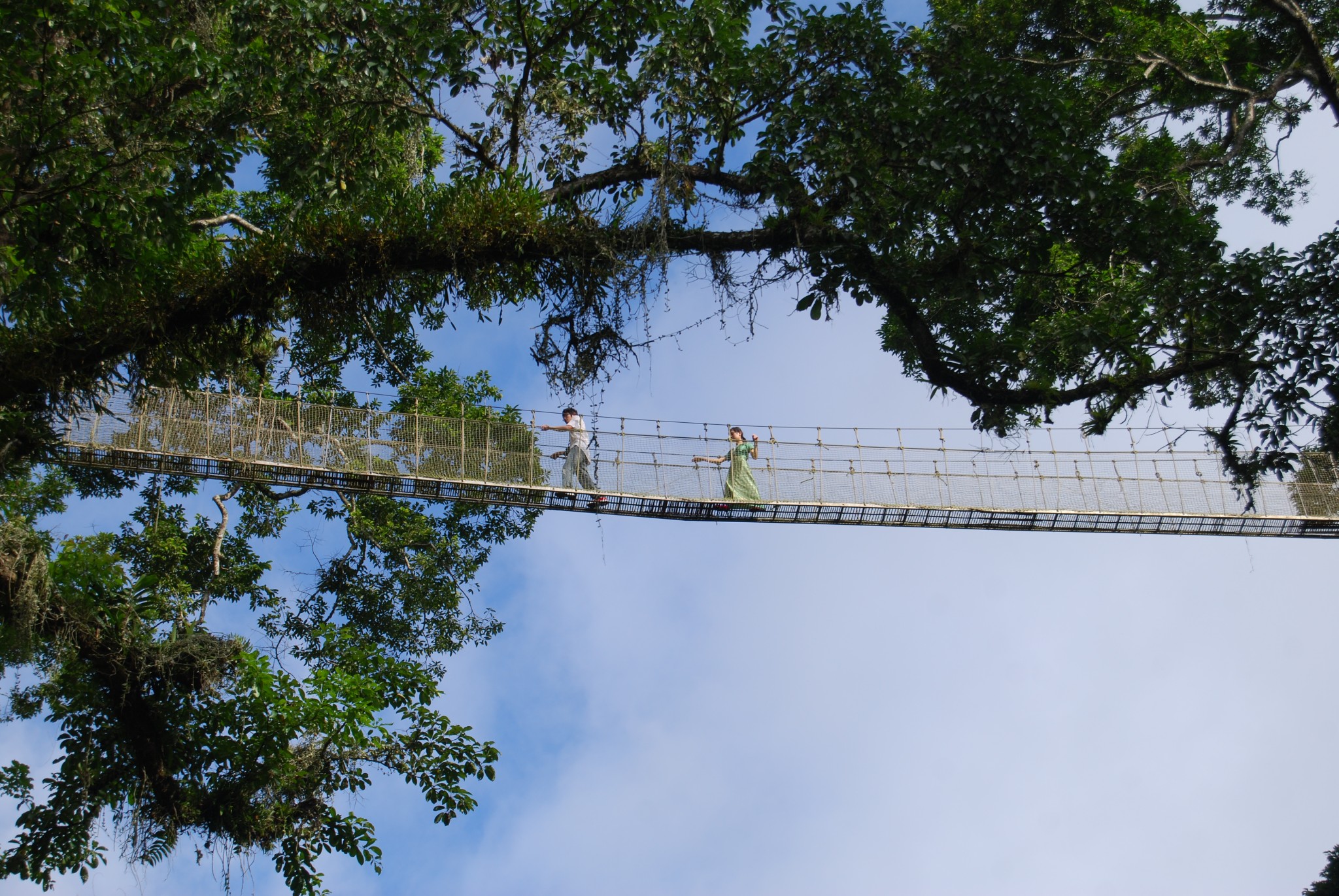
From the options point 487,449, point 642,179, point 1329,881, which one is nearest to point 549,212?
point 642,179

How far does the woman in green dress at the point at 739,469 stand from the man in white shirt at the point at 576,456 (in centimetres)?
88

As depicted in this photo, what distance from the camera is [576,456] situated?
7.45 m

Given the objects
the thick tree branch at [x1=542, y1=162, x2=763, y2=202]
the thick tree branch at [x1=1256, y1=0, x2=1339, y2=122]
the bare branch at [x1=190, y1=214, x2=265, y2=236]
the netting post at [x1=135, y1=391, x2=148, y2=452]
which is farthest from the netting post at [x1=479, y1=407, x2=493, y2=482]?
the thick tree branch at [x1=1256, y1=0, x2=1339, y2=122]

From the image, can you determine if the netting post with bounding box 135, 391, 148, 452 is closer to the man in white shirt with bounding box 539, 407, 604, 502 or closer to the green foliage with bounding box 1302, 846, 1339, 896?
the man in white shirt with bounding box 539, 407, 604, 502

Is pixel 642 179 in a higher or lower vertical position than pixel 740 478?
higher

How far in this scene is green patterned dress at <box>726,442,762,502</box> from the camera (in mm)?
7879

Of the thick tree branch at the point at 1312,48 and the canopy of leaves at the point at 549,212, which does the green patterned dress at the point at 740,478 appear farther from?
the thick tree branch at the point at 1312,48

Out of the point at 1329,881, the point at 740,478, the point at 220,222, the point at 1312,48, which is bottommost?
the point at 1329,881

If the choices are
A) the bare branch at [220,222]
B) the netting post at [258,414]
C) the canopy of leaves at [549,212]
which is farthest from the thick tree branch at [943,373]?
the bare branch at [220,222]

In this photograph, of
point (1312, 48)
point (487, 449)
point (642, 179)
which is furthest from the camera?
point (487, 449)

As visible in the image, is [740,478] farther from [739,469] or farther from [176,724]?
[176,724]

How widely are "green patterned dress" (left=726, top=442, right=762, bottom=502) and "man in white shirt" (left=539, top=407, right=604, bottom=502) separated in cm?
104

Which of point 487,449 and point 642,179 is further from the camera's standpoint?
point 487,449

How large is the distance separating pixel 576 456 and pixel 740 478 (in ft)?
4.16
